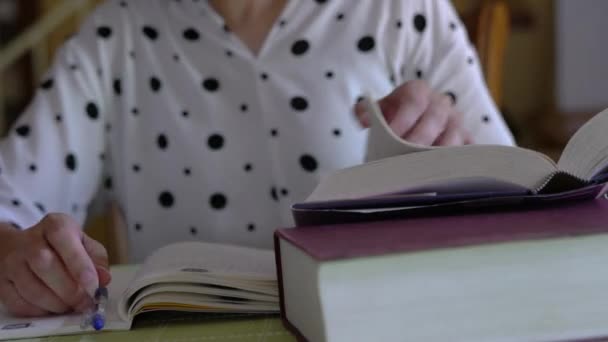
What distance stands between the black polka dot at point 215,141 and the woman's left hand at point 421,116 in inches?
11.2

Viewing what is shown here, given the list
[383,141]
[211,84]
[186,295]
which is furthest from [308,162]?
[186,295]

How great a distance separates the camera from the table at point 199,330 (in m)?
0.46

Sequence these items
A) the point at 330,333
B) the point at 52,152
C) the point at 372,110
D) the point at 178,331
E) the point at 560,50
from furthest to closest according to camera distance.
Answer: the point at 560,50
the point at 52,152
the point at 372,110
the point at 178,331
the point at 330,333

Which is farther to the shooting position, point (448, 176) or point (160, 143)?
point (160, 143)

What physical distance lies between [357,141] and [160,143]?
0.25 m

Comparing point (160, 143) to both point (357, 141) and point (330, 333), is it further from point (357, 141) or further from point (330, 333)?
point (330, 333)

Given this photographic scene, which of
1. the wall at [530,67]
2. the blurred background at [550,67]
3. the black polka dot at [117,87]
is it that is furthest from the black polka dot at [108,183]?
the wall at [530,67]

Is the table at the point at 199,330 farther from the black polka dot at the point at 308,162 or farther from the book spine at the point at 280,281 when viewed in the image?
the black polka dot at the point at 308,162

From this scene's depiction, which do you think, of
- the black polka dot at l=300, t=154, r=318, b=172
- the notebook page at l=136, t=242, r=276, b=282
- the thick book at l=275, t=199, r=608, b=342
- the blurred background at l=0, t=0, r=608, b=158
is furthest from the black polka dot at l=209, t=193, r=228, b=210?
the blurred background at l=0, t=0, r=608, b=158

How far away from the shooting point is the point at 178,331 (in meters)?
0.48

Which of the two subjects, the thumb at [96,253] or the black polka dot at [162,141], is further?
the black polka dot at [162,141]

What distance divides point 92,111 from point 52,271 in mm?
449

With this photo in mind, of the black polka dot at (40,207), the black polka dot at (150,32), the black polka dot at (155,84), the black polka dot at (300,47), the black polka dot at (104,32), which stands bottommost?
the black polka dot at (40,207)

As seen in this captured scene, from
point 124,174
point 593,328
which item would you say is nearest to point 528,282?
point 593,328
